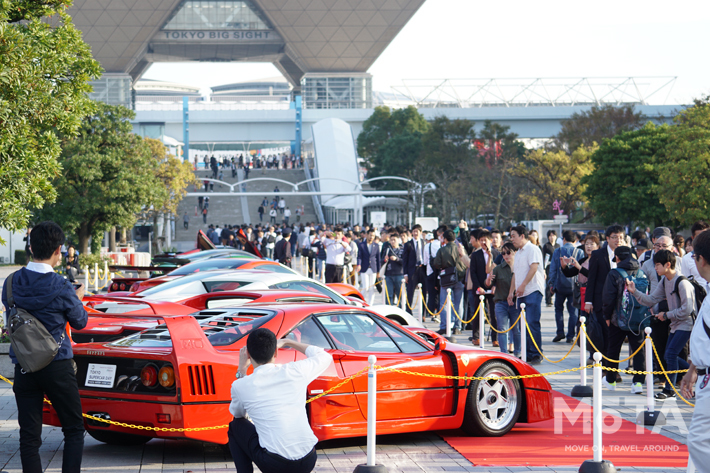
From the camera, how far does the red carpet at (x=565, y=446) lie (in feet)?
20.1

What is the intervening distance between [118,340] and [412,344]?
241cm

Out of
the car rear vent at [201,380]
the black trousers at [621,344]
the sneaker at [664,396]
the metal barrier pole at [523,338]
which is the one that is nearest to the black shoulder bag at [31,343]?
the car rear vent at [201,380]

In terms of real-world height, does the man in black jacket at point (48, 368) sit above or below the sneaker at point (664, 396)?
above

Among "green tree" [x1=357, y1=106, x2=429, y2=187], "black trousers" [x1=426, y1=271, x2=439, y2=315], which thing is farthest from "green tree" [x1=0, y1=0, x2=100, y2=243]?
"green tree" [x1=357, y1=106, x2=429, y2=187]

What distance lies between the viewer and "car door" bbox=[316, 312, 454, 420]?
6.29 metres

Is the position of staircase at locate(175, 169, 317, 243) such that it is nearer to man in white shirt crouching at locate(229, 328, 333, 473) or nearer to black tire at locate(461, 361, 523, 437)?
black tire at locate(461, 361, 523, 437)

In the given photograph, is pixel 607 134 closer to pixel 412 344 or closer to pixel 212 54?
pixel 412 344

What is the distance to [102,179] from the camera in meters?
24.4

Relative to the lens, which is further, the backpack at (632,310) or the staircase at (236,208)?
the staircase at (236,208)

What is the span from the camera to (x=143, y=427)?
565 centimetres

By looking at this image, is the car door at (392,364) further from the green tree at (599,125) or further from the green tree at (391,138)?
the green tree at (391,138)

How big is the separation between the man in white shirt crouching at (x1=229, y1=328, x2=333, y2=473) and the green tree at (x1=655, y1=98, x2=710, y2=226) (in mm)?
33065

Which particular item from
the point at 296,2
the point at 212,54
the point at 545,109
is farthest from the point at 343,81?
the point at 545,109

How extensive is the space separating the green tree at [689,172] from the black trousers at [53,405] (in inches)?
1306
